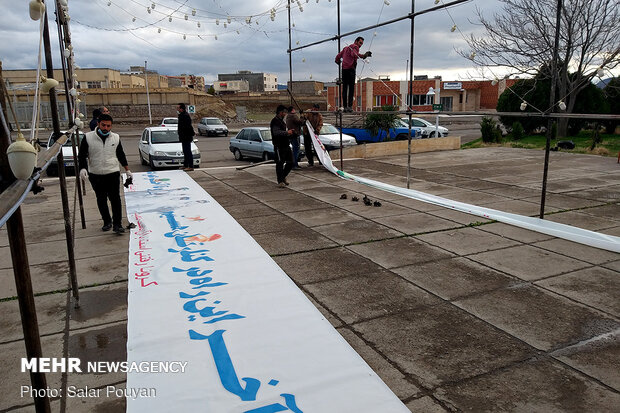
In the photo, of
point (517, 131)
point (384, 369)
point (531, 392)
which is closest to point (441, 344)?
point (384, 369)

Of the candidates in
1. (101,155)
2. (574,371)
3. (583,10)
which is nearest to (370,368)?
(574,371)

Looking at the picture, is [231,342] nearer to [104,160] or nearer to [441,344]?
[441,344]

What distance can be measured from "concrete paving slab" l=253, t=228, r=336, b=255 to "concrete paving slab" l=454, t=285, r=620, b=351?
2371 mm

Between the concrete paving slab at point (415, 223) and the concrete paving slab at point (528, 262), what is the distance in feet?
4.20

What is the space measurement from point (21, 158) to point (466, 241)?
570 cm

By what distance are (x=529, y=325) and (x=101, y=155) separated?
6.13 meters

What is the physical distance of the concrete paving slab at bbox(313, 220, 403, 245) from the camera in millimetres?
6602

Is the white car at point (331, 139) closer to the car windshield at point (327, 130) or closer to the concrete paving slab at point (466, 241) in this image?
the car windshield at point (327, 130)

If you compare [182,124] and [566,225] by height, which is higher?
[182,124]

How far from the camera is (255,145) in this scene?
17031 millimetres

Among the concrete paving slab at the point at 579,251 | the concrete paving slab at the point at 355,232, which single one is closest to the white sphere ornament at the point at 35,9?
the concrete paving slab at the point at 355,232

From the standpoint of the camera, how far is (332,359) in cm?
340

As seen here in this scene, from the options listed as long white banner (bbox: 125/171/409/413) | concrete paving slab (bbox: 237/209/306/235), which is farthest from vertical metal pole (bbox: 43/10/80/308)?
concrete paving slab (bbox: 237/209/306/235)

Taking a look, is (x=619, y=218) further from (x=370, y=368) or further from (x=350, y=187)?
(x=370, y=368)
